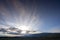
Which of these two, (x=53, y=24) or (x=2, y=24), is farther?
(x=53, y=24)

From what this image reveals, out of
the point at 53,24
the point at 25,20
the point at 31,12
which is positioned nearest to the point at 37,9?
the point at 31,12

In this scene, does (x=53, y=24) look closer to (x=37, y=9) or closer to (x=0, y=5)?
(x=37, y=9)

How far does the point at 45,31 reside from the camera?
4.49 feet

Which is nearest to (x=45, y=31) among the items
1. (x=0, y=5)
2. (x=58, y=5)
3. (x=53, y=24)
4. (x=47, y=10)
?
(x=53, y=24)

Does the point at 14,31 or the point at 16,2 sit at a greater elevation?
the point at 16,2

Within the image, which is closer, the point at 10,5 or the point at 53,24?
the point at 10,5

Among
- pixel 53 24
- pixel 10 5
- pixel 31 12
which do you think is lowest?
pixel 53 24

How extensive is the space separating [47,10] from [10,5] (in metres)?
0.60

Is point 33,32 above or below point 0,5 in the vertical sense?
below

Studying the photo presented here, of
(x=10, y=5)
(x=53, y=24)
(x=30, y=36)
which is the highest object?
(x=10, y=5)

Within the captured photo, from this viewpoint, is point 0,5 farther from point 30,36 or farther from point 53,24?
point 53,24

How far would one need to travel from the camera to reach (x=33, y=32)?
136 centimetres

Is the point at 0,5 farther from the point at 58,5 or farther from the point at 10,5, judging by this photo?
the point at 58,5

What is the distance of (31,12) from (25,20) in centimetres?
16
